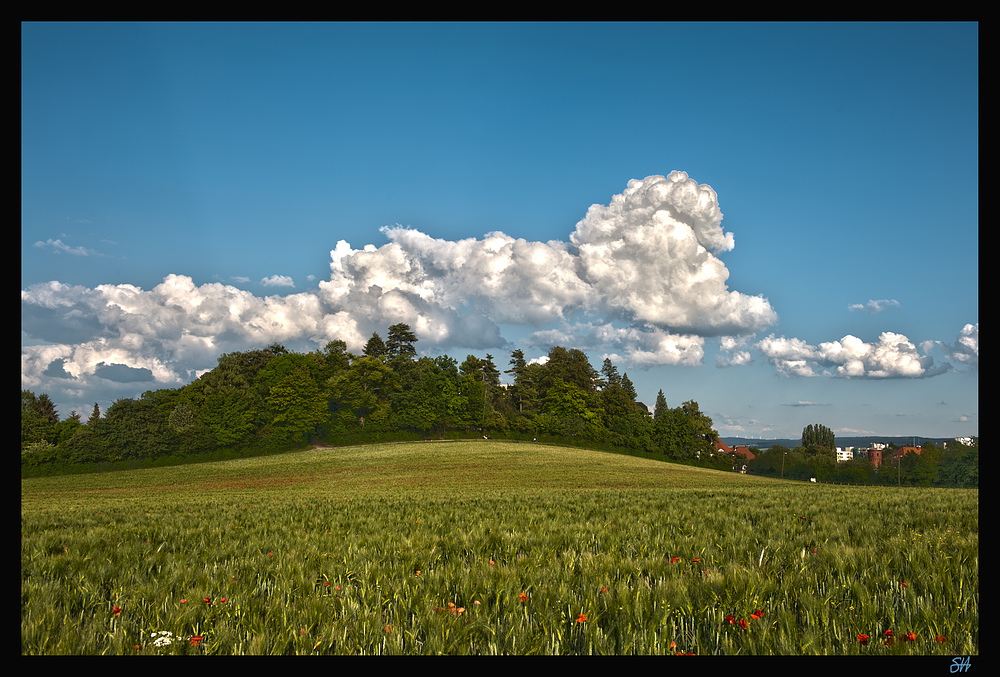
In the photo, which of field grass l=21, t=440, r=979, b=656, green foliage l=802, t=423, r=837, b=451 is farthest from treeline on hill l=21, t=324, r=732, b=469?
field grass l=21, t=440, r=979, b=656

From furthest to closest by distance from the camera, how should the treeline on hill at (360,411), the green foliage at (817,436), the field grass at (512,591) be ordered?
the green foliage at (817,436)
the treeline on hill at (360,411)
the field grass at (512,591)

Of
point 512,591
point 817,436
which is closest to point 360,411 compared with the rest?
point 512,591

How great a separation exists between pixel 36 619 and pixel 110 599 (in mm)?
960

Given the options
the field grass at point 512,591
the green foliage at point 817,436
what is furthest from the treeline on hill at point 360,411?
the field grass at point 512,591

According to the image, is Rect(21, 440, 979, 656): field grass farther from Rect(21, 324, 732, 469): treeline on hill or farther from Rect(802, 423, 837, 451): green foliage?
Rect(802, 423, 837, 451): green foliage

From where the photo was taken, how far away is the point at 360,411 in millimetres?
67312

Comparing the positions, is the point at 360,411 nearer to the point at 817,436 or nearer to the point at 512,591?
the point at 512,591

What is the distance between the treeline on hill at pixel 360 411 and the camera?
4969 centimetres

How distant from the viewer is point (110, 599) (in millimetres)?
3344

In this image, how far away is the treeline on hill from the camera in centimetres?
4969

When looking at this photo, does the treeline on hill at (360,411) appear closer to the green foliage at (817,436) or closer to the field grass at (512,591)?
the green foliage at (817,436)

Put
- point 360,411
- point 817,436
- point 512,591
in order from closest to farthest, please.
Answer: point 512,591 → point 360,411 → point 817,436
